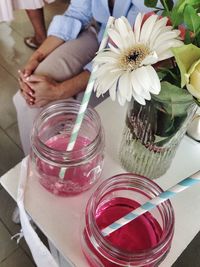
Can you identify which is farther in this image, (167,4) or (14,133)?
(14,133)

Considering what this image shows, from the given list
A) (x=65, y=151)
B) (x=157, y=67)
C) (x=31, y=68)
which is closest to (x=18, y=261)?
(x=31, y=68)

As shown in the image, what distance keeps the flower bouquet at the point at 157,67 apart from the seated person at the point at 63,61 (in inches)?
19.3

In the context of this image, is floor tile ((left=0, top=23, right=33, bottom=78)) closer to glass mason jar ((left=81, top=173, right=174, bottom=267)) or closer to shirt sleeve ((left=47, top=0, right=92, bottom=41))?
shirt sleeve ((left=47, top=0, right=92, bottom=41))

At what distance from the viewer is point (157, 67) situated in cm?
49

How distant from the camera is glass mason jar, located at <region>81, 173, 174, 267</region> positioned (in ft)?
1.73

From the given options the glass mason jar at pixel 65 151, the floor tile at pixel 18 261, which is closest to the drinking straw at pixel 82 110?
the glass mason jar at pixel 65 151

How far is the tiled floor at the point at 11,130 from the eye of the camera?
122 cm

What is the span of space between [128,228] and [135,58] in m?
0.30

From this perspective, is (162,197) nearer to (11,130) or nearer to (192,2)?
(192,2)

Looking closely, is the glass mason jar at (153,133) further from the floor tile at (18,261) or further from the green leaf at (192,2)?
the floor tile at (18,261)

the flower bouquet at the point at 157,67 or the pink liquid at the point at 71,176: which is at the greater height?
the flower bouquet at the point at 157,67

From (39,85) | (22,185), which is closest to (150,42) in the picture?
(22,185)

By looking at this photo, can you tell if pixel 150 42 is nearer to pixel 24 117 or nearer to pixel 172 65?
pixel 172 65

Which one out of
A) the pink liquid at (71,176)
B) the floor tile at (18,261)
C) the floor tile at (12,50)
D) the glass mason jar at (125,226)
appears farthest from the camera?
the floor tile at (12,50)
